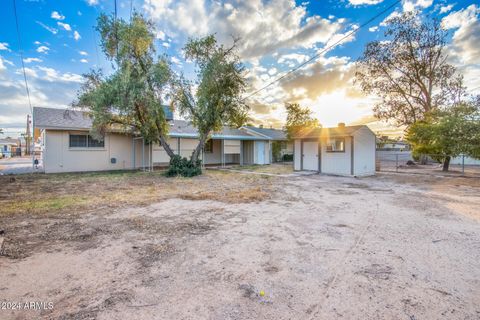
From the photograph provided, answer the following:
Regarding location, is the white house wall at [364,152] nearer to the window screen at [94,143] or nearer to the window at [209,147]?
the window at [209,147]

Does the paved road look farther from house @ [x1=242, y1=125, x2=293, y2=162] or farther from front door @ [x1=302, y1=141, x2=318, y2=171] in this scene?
front door @ [x1=302, y1=141, x2=318, y2=171]

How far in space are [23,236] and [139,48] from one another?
10.4m

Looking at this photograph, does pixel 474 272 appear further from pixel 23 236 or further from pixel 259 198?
pixel 23 236

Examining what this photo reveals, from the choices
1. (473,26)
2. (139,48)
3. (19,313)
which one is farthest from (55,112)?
(473,26)

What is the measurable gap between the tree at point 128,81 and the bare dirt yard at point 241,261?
6.08 metres

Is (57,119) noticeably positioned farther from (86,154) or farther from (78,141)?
(86,154)

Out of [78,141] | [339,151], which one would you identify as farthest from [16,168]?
[339,151]

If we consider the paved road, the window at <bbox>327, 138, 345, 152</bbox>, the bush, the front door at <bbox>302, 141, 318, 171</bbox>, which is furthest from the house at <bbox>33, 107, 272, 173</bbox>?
the window at <bbox>327, 138, 345, 152</bbox>

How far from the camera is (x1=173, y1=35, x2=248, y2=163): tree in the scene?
1243 cm

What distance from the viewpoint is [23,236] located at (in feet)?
12.8

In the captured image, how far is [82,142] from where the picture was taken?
1412 cm

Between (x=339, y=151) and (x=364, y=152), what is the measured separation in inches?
62.7

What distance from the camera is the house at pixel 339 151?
1287 cm

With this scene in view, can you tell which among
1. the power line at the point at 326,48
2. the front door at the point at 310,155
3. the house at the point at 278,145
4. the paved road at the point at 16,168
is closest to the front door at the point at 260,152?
the house at the point at 278,145
